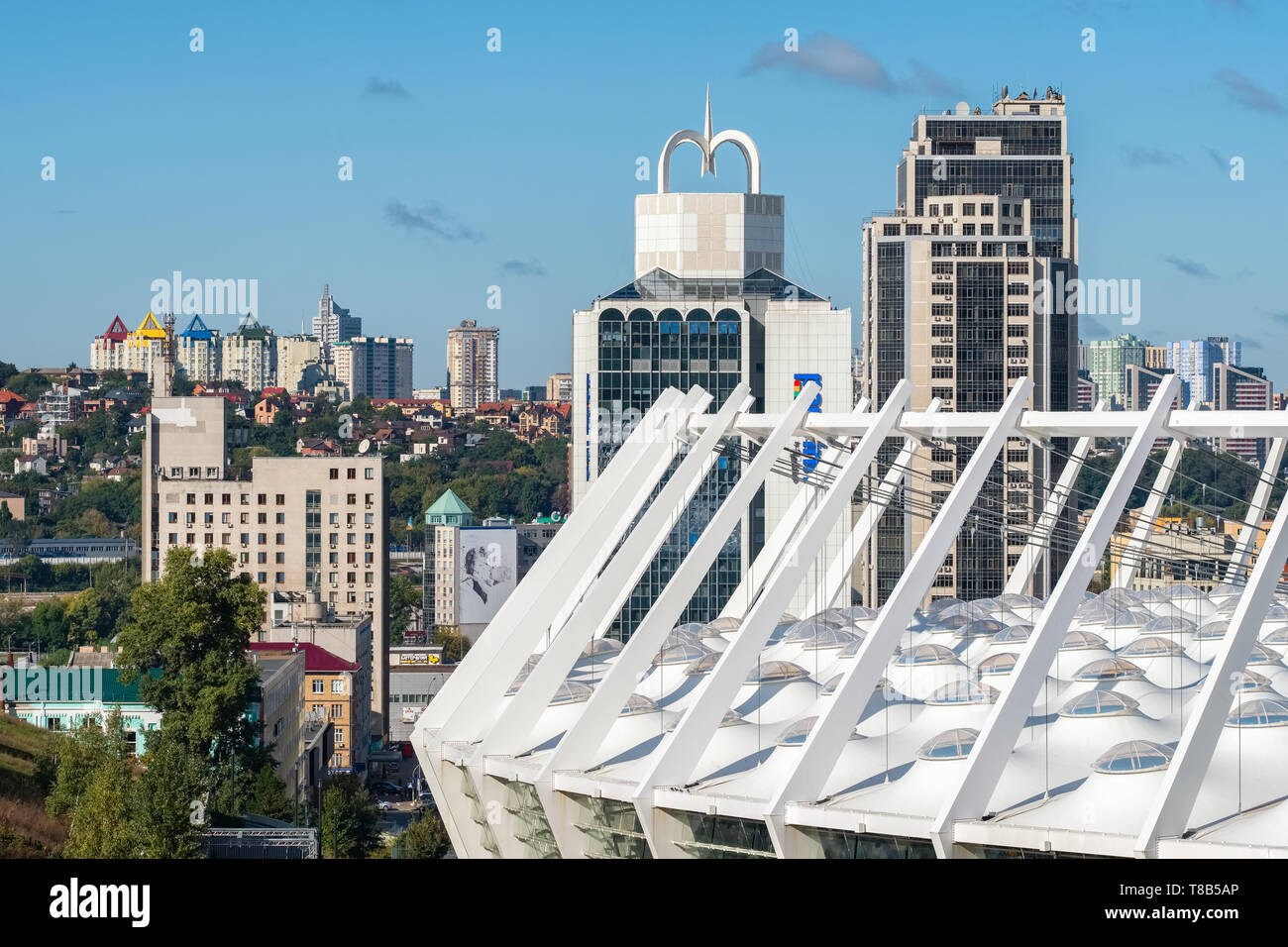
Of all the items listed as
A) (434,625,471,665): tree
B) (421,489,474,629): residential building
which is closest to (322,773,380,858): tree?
(434,625,471,665): tree

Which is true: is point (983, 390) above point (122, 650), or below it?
above

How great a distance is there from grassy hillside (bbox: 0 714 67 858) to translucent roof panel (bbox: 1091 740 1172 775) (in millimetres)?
27507

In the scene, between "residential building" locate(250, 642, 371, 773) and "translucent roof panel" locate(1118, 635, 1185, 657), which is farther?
"residential building" locate(250, 642, 371, 773)

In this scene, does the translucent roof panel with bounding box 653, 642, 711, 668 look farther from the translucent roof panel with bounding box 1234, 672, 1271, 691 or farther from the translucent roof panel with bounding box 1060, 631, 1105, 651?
the translucent roof panel with bounding box 1234, 672, 1271, 691

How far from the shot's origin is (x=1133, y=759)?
947 inches

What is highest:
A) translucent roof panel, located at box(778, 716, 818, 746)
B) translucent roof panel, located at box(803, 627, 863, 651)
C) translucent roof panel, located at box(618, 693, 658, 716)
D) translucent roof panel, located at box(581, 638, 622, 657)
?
translucent roof panel, located at box(803, 627, 863, 651)

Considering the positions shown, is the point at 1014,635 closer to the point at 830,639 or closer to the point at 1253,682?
the point at 830,639

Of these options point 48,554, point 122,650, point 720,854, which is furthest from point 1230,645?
point 48,554

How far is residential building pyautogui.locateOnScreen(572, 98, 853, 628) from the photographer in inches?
3748

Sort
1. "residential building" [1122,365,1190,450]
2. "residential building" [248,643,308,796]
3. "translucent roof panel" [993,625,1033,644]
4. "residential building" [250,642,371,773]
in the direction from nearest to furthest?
"translucent roof panel" [993,625,1033,644]
"residential building" [248,643,308,796]
"residential building" [250,642,371,773]
"residential building" [1122,365,1190,450]

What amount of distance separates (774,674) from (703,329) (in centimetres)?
6482
